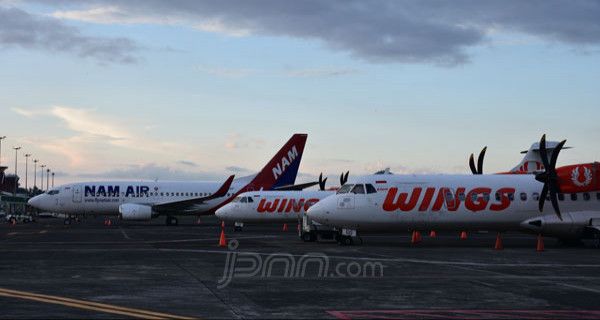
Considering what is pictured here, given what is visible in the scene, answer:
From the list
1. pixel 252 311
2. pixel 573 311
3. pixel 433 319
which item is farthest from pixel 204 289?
pixel 573 311

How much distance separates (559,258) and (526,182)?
962cm

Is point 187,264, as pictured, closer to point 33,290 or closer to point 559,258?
point 33,290

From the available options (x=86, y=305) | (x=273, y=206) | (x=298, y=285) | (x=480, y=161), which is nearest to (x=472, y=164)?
(x=480, y=161)

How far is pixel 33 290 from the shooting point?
1659 centimetres

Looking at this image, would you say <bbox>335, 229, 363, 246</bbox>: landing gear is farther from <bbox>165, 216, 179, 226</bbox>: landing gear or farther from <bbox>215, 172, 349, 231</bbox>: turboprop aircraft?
<bbox>165, 216, 179, 226</bbox>: landing gear

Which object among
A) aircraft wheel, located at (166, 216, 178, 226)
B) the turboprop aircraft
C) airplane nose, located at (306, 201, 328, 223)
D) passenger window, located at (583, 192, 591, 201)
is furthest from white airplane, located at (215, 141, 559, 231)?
aircraft wheel, located at (166, 216, 178, 226)

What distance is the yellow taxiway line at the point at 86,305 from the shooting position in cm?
1302

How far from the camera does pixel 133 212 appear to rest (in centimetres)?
6581

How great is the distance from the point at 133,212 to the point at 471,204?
37.4m

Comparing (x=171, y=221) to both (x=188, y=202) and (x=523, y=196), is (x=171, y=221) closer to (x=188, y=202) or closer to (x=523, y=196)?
(x=188, y=202)

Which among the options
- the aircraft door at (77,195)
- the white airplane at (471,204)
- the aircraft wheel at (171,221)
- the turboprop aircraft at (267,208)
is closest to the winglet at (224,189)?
A: the aircraft wheel at (171,221)

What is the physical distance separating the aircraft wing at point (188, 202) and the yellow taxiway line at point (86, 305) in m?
51.5

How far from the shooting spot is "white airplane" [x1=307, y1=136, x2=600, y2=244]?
35406 mm

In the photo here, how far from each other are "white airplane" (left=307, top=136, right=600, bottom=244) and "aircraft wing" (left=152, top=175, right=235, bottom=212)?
107 feet
